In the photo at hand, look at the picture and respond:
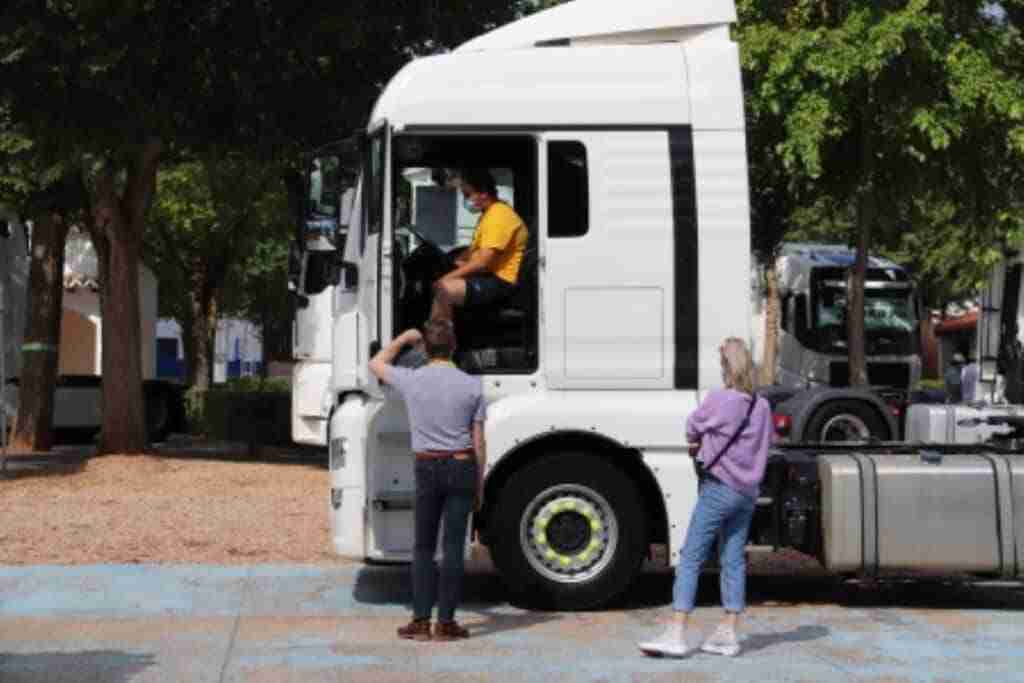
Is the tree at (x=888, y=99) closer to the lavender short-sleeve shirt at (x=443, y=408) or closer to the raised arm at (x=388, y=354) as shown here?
the raised arm at (x=388, y=354)

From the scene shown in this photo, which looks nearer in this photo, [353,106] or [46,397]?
[353,106]

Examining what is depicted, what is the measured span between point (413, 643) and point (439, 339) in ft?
5.45

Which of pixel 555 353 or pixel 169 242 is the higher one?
pixel 169 242

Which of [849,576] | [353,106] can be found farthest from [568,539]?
[353,106]

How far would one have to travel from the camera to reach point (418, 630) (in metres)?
9.93

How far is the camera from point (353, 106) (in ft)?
70.0

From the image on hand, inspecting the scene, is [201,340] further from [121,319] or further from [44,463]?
[121,319]

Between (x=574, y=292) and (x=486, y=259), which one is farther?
(x=574, y=292)

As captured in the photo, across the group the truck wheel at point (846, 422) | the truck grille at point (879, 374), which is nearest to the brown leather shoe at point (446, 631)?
the truck wheel at point (846, 422)

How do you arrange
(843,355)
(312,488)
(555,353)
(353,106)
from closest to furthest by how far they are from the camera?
(555,353) → (312,488) → (353,106) → (843,355)

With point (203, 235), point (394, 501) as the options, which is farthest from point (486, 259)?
point (203, 235)

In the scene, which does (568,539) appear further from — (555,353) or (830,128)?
(830,128)

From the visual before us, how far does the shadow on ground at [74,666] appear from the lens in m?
8.91

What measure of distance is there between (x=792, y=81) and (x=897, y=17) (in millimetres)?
1456
